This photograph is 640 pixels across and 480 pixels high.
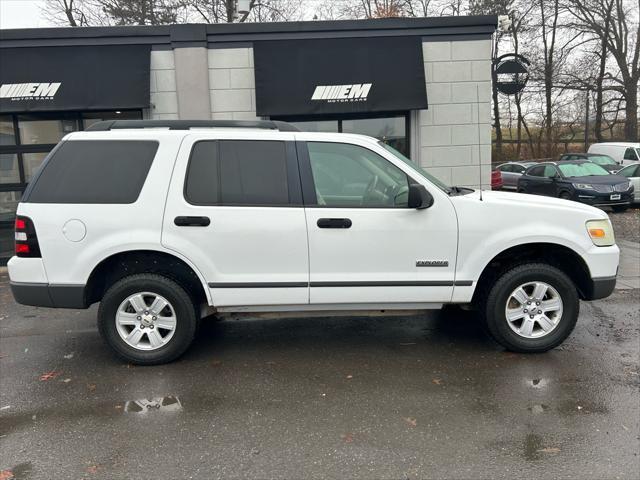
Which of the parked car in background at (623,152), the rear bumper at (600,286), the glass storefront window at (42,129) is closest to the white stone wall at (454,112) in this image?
the rear bumper at (600,286)

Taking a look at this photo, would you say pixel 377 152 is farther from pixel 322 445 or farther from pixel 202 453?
pixel 202 453

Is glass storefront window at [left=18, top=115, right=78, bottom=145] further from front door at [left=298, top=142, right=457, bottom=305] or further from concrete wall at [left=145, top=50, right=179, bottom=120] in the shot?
front door at [left=298, top=142, right=457, bottom=305]

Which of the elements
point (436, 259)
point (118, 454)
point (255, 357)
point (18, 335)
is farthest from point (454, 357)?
point (18, 335)

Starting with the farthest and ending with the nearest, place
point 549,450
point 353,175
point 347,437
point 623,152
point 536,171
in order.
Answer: point 623,152, point 536,171, point 353,175, point 347,437, point 549,450

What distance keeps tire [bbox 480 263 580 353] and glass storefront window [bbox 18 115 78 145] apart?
28.1ft

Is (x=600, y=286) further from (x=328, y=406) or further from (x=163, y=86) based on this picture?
(x=163, y=86)

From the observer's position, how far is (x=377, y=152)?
177 inches

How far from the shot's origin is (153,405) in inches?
151

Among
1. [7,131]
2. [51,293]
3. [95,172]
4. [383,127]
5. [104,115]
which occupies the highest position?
[104,115]

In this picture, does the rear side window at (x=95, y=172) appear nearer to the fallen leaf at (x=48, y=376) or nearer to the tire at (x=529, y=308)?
the fallen leaf at (x=48, y=376)

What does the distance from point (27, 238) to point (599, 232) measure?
4.71m

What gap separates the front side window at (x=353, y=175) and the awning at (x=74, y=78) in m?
6.13

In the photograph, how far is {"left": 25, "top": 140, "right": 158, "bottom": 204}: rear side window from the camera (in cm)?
434

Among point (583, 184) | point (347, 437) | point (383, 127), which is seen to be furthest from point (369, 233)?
point (583, 184)
